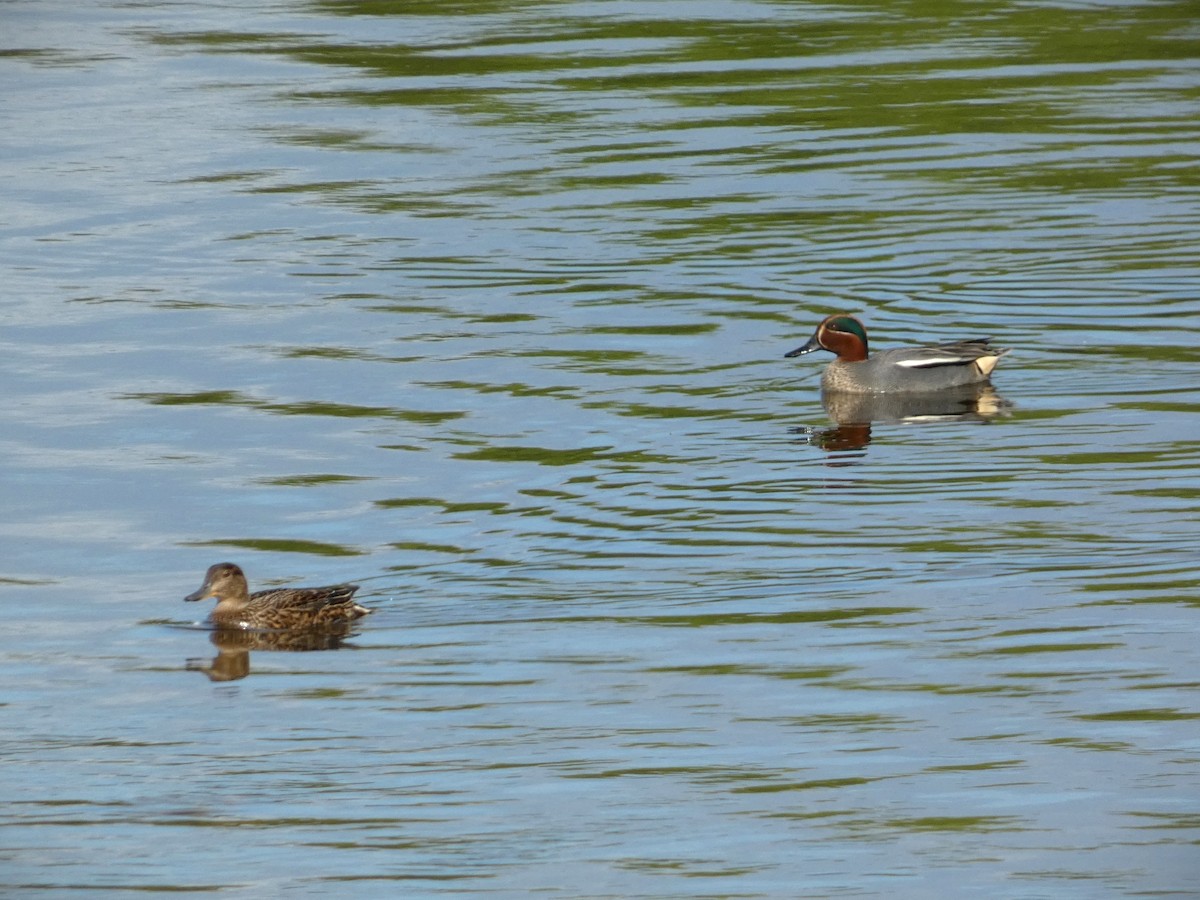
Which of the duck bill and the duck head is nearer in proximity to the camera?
the duck head

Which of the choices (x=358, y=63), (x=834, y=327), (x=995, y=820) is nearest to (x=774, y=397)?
(x=834, y=327)

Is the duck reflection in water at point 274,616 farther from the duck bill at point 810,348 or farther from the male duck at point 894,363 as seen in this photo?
the duck bill at point 810,348

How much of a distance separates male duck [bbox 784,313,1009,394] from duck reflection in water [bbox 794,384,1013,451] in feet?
0.19

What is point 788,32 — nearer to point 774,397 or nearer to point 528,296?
point 528,296

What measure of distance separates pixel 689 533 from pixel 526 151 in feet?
39.1

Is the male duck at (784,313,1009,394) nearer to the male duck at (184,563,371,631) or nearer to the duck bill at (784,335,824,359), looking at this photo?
the duck bill at (784,335,824,359)

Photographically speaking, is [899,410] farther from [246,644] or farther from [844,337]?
[246,644]

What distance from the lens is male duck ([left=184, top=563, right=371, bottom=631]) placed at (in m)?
11.5

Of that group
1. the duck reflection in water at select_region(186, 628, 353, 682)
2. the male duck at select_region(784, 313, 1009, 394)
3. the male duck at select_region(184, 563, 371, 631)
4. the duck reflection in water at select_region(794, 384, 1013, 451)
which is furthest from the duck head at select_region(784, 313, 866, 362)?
the duck reflection in water at select_region(186, 628, 353, 682)

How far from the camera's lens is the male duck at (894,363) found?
15867 millimetres

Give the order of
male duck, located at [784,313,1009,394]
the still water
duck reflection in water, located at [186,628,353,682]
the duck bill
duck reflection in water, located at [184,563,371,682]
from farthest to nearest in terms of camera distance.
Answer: the duck bill < male duck, located at [784,313,1009,394] < duck reflection in water, located at [184,563,371,682] < duck reflection in water, located at [186,628,353,682] < the still water

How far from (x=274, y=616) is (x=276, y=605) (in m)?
0.06

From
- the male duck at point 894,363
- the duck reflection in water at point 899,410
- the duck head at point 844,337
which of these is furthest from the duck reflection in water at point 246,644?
the duck head at point 844,337

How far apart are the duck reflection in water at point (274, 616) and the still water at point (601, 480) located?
82 mm
